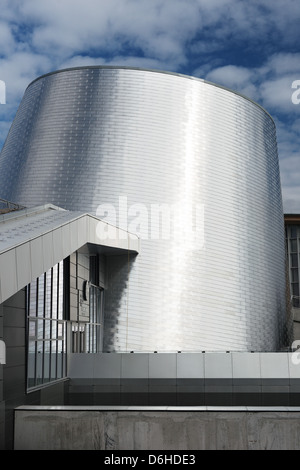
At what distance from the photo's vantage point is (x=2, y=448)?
A: 466 inches

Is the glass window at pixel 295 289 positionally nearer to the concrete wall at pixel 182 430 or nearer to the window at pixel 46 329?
the window at pixel 46 329

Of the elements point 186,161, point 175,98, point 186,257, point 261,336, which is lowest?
point 261,336

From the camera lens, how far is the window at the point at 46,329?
17.2m

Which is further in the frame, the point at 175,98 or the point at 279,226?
the point at 279,226

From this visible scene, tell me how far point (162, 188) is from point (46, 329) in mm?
11477

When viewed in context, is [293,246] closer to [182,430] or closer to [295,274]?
A: [295,274]

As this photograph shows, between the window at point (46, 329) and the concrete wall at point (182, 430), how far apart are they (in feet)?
15.9

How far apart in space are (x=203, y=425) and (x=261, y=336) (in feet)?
66.2

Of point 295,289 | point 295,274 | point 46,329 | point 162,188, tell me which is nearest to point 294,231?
point 295,274

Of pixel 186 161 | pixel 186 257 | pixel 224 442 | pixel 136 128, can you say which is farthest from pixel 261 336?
pixel 224 442

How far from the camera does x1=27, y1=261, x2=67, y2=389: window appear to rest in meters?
17.2

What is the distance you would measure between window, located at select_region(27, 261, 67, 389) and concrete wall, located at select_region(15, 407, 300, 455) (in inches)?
191

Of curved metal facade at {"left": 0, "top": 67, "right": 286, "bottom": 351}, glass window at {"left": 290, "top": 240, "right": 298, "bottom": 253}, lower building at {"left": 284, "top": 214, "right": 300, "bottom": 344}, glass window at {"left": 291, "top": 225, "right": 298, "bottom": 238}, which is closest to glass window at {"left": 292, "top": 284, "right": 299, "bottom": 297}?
lower building at {"left": 284, "top": 214, "right": 300, "bottom": 344}
